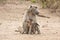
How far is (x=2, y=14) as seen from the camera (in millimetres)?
15633

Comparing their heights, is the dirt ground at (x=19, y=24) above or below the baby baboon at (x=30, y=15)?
below

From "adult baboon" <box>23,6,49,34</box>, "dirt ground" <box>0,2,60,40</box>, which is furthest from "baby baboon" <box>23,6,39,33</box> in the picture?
"dirt ground" <box>0,2,60,40</box>

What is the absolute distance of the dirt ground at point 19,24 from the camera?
8953 mm

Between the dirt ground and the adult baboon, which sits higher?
the adult baboon

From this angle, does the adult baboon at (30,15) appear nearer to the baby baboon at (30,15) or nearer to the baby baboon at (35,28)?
the baby baboon at (30,15)


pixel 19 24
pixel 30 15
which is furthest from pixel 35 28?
pixel 19 24

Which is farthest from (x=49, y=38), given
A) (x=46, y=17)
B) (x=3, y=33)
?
(x=46, y=17)

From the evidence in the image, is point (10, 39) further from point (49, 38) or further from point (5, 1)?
point (5, 1)

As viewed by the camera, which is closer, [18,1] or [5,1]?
[5,1]

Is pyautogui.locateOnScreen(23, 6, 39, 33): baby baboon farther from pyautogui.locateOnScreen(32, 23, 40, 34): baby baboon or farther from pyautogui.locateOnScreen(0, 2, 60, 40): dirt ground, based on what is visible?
pyautogui.locateOnScreen(0, 2, 60, 40): dirt ground

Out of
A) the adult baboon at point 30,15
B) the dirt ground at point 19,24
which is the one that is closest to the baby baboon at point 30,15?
the adult baboon at point 30,15

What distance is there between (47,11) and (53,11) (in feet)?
1.16

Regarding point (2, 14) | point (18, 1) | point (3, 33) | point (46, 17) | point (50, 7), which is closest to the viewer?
point (3, 33)

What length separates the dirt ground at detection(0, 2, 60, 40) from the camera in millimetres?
8953
